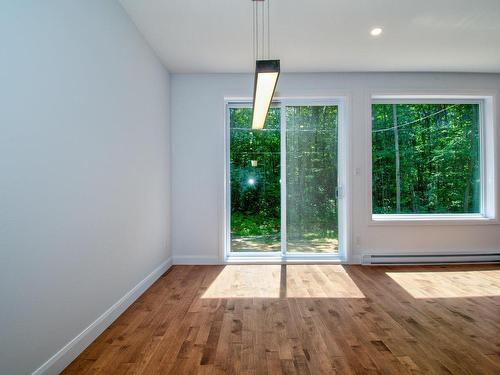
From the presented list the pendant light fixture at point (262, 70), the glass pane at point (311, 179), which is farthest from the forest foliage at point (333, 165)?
the pendant light fixture at point (262, 70)

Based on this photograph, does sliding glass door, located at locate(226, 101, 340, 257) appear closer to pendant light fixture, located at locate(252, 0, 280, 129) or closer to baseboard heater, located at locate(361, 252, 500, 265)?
baseboard heater, located at locate(361, 252, 500, 265)

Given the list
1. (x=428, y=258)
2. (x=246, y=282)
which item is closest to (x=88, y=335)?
(x=246, y=282)

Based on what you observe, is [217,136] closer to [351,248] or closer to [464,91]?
[351,248]

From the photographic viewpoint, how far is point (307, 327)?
2588mm

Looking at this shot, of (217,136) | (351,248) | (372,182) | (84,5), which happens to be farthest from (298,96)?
(84,5)

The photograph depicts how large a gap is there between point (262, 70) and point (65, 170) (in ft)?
4.63

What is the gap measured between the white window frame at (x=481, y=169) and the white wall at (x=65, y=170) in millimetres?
3372

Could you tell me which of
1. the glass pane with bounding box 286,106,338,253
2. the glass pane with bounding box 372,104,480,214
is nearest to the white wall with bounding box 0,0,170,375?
the glass pane with bounding box 286,106,338,253

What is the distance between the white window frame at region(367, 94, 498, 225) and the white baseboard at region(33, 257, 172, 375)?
10.9ft

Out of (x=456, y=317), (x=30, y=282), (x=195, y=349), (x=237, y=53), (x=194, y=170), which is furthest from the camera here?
(x=194, y=170)

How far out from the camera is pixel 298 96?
4.61m

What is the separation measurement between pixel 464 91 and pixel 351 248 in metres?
2.85

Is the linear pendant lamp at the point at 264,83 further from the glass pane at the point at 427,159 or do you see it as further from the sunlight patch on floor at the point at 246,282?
the glass pane at the point at 427,159

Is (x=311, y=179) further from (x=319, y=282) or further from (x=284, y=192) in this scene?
(x=319, y=282)
